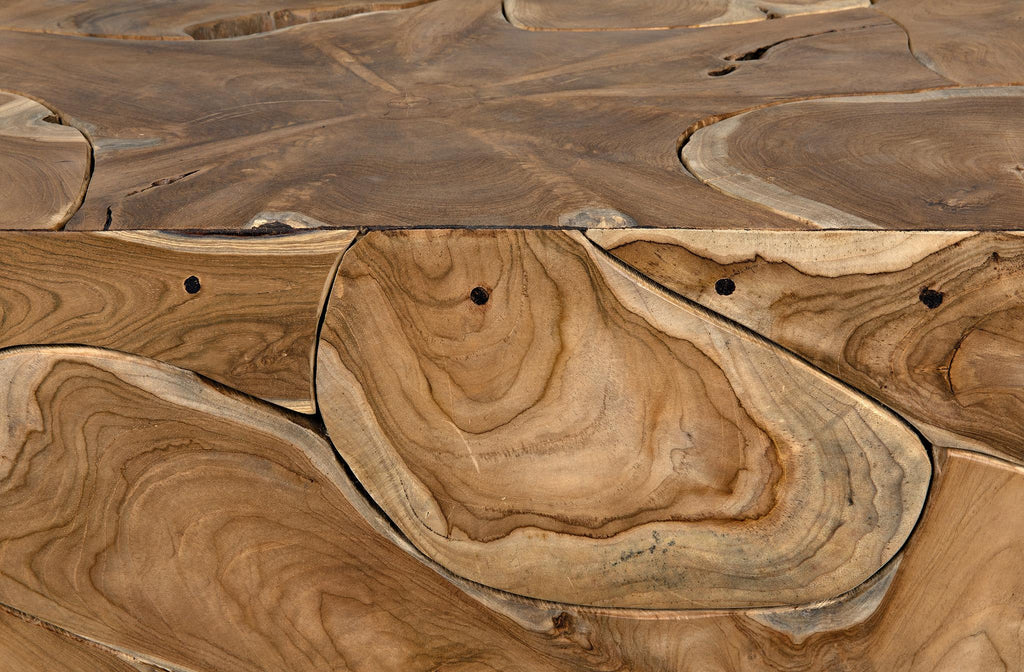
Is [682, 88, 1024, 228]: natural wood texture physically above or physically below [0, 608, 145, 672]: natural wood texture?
above

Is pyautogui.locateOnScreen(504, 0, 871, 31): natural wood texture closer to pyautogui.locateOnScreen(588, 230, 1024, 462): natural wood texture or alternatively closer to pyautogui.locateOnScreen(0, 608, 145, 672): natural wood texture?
pyautogui.locateOnScreen(588, 230, 1024, 462): natural wood texture

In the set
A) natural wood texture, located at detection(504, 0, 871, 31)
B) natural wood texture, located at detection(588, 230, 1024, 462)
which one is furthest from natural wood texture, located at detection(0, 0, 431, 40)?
natural wood texture, located at detection(588, 230, 1024, 462)

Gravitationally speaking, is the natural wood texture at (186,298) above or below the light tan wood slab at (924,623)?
above

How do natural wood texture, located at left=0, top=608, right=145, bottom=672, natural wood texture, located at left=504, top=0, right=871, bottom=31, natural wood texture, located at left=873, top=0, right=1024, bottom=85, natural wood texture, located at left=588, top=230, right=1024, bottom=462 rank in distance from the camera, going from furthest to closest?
1. natural wood texture, located at left=504, top=0, right=871, bottom=31
2. natural wood texture, located at left=873, top=0, right=1024, bottom=85
3. natural wood texture, located at left=0, top=608, right=145, bottom=672
4. natural wood texture, located at left=588, top=230, right=1024, bottom=462

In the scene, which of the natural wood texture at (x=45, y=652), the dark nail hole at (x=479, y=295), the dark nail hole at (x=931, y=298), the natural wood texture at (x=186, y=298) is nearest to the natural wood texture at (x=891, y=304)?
the dark nail hole at (x=931, y=298)

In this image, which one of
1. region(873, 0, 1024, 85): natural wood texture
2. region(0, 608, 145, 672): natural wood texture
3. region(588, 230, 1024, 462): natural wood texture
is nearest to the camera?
region(588, 230, 1024, 462): natural wood texture

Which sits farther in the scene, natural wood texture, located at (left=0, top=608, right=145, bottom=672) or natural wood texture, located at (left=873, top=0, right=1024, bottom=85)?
natural wood texture, located at (left=873, top=0, right=1024, bottom=85)

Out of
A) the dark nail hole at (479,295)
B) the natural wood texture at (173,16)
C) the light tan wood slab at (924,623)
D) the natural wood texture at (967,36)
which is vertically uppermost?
the natural wood texture at (173,16)

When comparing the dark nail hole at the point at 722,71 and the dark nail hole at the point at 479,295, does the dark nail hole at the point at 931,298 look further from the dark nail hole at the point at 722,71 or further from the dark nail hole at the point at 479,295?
the dark nail hole at the point at 722,71
